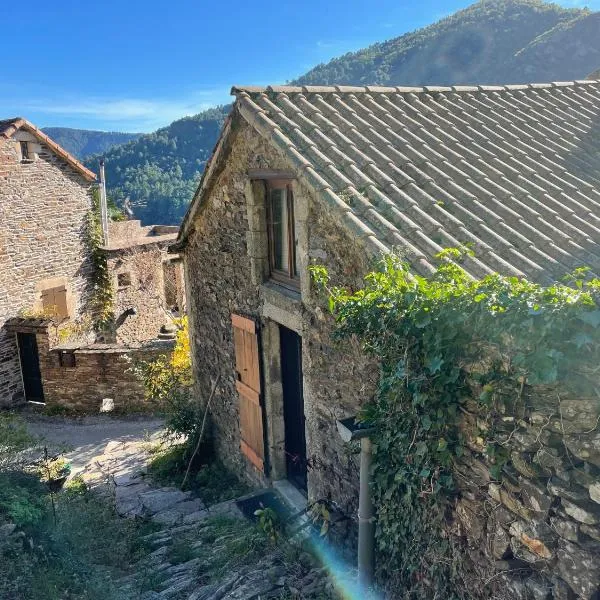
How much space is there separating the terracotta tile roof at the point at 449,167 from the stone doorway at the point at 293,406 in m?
2.26

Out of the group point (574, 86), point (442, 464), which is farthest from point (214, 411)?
point (574, 86)

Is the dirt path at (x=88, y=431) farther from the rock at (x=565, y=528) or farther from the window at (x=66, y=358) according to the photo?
the rock at (x=565, y=528)

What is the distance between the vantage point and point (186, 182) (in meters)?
60.0

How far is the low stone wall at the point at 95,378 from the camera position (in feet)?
40.2

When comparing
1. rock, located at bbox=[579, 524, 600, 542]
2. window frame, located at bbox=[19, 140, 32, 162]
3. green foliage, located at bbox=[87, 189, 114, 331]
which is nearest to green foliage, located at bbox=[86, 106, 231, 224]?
green foliage, located at bbox=[87, 189, 114, 331]

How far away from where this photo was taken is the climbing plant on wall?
2402 mm

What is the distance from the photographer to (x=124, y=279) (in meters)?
16.8

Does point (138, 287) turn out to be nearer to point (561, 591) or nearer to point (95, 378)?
point (95, 378)

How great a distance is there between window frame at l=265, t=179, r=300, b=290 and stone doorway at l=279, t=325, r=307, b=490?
2.09ft

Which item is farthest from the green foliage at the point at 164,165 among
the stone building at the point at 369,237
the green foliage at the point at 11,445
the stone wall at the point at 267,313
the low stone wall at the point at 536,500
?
the low stone wall at the point at 536,500

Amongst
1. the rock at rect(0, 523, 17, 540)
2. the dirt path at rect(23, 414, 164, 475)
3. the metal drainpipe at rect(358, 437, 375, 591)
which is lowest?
the dirt path at rect(23, 414, 164, 475)

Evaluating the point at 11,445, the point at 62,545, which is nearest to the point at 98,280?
the point at 11,445

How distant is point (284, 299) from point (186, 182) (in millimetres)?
56679

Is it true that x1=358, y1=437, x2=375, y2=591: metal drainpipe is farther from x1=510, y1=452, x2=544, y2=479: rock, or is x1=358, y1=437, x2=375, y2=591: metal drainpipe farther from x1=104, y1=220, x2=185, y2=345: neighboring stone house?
x1=104, y1=220, x2=185, y2=345: neighboring stone house
